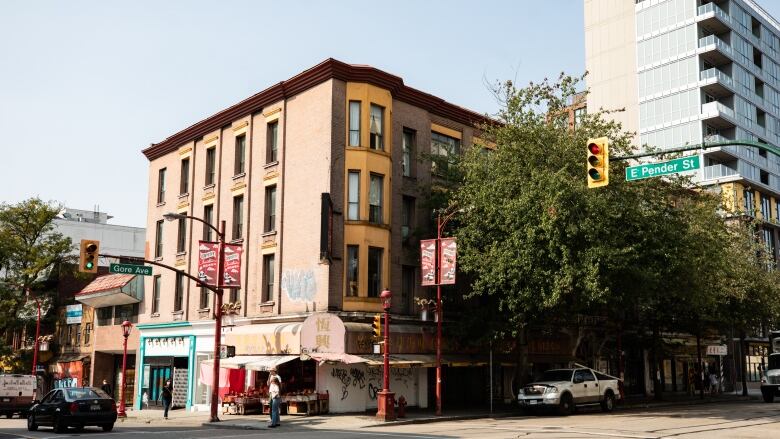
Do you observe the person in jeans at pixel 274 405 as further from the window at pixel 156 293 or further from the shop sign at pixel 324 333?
the window at pixel 156 293

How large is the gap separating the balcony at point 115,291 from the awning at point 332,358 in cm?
1983

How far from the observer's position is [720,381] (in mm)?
52906

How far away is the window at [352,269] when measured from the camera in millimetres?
31720

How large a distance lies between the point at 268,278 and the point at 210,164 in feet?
31.4

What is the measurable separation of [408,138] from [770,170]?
48.4 metres

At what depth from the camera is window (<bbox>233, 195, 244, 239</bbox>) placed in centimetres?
Answer: 3766

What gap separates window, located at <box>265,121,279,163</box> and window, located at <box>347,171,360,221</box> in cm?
524

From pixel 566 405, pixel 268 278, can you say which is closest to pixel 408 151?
pixel 268 278

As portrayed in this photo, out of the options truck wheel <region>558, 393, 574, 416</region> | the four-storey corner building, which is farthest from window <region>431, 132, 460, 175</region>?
truck wheel <region>558, 393, 574, 416</region>

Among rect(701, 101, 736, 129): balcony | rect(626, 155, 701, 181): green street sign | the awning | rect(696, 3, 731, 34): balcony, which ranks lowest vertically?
the awning

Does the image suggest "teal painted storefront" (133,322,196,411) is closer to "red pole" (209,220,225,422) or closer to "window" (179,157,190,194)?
"window" (179,157,190,194)

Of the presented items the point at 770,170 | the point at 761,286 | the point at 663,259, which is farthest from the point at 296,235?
the point at 770,170

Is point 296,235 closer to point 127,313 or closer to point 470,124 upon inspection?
point 470,124

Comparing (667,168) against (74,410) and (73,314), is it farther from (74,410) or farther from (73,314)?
(73,314)
